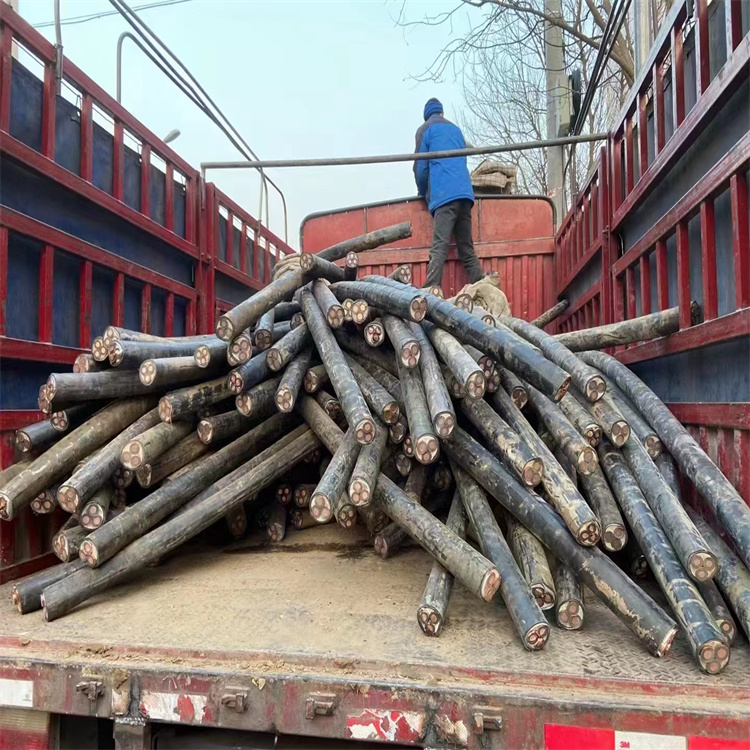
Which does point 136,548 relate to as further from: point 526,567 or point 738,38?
point 738,38

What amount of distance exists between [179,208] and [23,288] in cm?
173

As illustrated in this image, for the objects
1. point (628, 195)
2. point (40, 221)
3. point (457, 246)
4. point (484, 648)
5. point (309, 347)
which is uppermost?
point (457, 246)

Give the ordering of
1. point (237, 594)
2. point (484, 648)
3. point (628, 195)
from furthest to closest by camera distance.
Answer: point (628, 195)
point (237, 594)
point (484, 648)

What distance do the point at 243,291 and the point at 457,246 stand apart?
1947mm

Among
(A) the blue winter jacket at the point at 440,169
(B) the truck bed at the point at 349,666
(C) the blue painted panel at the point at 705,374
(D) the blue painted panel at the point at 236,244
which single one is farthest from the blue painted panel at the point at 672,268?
(D) the blue painted panel at the point at 236,244

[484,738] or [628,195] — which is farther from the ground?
[628,195]

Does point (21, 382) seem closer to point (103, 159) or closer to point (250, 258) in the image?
point (103, 159)

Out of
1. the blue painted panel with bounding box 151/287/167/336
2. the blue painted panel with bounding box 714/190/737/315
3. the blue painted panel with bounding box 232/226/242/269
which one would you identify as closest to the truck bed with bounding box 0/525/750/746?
A: the blue painted panel with bounding box 714/190/737/315

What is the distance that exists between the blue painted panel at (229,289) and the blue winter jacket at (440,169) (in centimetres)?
182

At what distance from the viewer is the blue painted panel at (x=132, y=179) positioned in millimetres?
3424

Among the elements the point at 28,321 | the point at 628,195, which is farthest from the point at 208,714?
the point at 628,195

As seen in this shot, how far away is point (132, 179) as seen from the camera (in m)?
3.50

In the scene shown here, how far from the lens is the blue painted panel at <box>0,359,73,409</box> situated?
8.05 ft

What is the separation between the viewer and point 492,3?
917 centimetres
